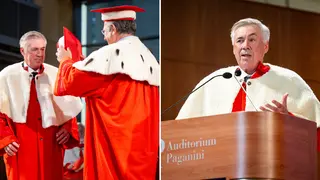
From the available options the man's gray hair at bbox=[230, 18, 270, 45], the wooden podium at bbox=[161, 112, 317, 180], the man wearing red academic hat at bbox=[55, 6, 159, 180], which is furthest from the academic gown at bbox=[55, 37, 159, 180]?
the wooden podium at bbox=[161, 112, 317, 180]

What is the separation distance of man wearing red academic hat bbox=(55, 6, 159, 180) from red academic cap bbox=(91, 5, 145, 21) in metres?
0.23

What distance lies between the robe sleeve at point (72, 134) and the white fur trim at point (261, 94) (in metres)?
1.02

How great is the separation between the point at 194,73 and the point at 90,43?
103cm

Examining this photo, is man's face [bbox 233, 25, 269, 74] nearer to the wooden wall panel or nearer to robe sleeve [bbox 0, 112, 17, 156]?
the wooden wall panel

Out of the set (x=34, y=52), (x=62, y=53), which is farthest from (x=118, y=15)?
(x=34, y=52)

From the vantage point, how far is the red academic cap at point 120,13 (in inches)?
272

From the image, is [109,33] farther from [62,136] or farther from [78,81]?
[62,136]

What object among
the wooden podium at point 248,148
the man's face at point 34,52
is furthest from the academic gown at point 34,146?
the wooden podium at point 248,148

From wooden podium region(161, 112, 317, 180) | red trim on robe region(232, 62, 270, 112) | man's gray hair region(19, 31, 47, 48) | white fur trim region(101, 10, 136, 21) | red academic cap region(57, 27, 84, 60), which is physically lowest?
wooden podium region(161, 112, 317, 180)

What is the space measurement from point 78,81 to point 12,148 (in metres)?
0.97

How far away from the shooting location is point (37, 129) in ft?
23.5

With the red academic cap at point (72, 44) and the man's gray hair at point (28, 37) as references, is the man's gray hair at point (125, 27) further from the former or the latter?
the man's gray hair at point (28, 37)

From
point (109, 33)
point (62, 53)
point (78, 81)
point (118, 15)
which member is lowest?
point (78, 81)

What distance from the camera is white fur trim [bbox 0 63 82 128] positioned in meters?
7.15
